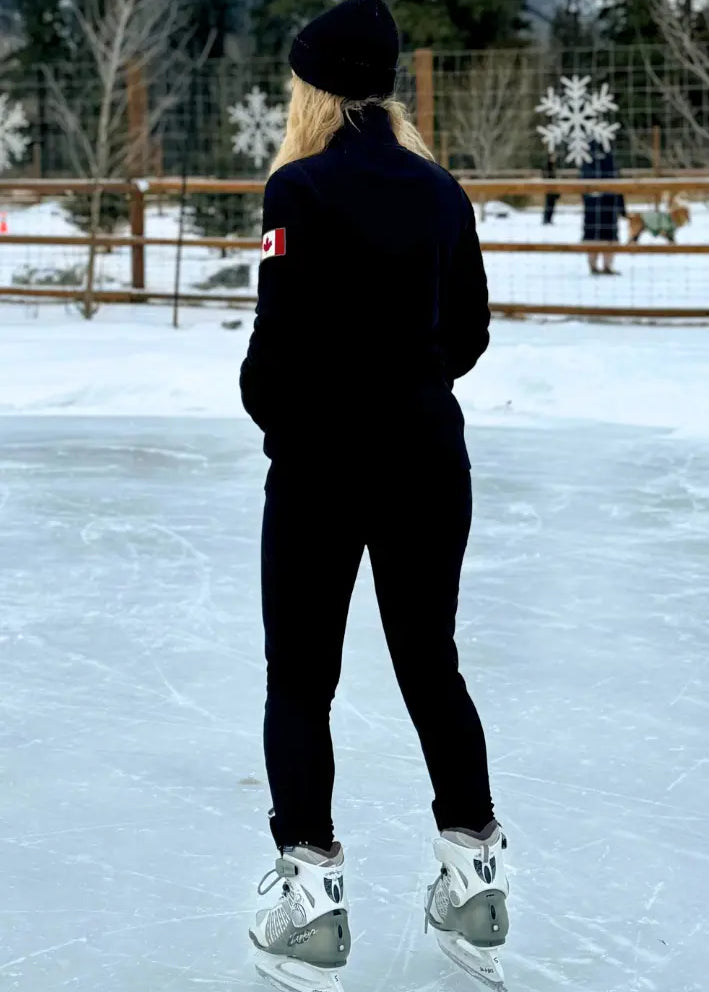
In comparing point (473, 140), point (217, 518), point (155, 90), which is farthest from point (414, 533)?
point (155, 90)

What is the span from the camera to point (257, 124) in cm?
1374

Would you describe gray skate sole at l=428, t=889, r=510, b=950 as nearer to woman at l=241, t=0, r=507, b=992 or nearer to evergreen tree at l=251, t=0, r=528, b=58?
woman at l=241, t=0, r=507, b=992

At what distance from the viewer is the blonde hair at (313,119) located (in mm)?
2111

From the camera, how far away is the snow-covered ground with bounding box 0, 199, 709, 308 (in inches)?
523

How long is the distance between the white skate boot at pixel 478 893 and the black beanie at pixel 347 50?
1.04m

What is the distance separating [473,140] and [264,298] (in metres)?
19.8

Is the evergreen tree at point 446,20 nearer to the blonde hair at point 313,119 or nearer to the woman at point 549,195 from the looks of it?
the woman at point 549,195

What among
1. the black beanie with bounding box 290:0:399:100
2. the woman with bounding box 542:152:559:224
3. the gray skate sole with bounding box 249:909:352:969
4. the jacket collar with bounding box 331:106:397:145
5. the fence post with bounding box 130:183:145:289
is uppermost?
the black beanie with bounding box 290:0:399:100

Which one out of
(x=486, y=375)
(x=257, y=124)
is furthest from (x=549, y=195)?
(x=486, y=375)

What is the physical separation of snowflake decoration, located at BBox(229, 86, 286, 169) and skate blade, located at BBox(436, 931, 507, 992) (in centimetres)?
1179

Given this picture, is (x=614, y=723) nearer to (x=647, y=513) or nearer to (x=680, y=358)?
(x=647, y=513)

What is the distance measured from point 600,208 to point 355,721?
973cm

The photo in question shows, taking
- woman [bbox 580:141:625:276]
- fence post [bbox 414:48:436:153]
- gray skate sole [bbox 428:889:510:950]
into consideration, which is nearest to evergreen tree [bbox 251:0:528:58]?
woman [bbox 580:141:625:276]

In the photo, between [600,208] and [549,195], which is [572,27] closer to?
[549,195]
